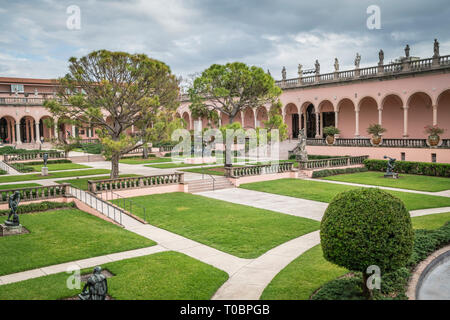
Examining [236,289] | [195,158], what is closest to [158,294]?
[236,289]

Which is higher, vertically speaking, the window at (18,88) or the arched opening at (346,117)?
the window at (18,88)

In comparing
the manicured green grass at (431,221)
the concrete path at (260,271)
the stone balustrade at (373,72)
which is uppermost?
the stone balustrade at (373,72)

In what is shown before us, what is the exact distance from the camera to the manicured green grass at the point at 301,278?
27.6 ft

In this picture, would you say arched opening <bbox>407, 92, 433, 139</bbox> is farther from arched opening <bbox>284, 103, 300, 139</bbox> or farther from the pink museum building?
arched opening <bbox>284, 103, 300, 139</bbox>

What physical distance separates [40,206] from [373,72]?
29.7 metres

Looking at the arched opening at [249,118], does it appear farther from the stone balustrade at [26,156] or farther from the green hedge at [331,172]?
the stone balustrade at [26,156]

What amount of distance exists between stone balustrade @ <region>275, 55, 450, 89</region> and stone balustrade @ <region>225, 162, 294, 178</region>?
13.8 m

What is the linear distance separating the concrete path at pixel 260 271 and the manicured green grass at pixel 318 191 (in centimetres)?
757

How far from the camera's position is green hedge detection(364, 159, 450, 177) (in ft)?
87.0

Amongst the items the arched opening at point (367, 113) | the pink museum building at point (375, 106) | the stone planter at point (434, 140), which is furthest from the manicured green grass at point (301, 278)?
the arched opening at point (367, 113)

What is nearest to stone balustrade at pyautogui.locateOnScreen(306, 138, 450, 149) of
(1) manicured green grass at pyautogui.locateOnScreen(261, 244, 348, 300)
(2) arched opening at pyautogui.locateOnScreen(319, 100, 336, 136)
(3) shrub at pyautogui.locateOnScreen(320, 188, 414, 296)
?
(2) arched opening at pyautogui.locateOnScreen(319, 100, 336, 136)

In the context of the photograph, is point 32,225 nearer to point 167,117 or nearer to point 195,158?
point 167,117

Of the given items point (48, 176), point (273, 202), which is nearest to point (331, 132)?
point (273, 202)

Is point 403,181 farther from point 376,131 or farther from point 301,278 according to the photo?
point 301,278
